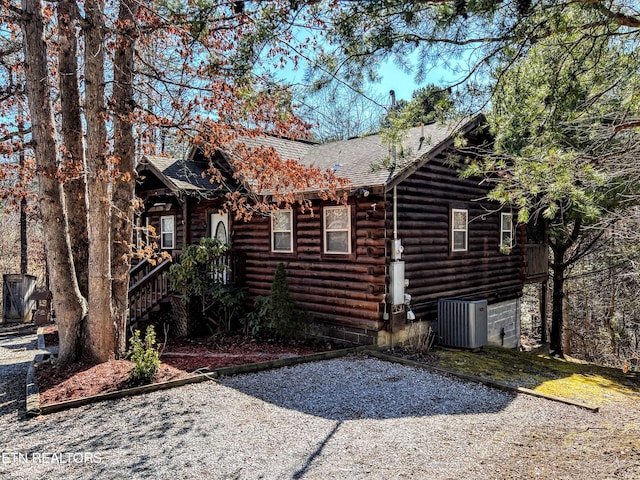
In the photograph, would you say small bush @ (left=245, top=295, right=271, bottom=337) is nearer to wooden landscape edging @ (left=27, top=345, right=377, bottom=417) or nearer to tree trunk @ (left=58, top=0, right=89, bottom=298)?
wooden landscape edging @ (left=27, top=345, right=377, bottom=417)

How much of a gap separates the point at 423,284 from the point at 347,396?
4441 millimetres

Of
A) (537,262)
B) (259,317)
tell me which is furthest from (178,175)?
(537,262)

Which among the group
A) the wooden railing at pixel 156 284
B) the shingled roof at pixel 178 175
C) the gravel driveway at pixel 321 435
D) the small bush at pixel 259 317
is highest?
the shingled roof at pixel 178 175

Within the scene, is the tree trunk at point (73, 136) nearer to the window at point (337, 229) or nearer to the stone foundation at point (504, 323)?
the window at point (337, 229)

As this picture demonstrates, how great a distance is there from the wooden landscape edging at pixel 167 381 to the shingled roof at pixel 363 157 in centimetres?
333

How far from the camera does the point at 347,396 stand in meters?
6.53

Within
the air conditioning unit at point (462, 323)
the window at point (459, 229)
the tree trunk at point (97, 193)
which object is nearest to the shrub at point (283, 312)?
the air conditioning unit at point (462, 323)

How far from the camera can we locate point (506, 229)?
13.4m

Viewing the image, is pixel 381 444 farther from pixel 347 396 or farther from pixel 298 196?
pixel 298 196

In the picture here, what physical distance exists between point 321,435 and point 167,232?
36.1 feet

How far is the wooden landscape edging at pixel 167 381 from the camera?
586cm

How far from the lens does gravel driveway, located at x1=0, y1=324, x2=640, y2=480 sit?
4281mm

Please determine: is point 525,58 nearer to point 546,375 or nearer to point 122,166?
point 546,375

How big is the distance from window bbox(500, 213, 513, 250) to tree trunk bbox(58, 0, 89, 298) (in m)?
10.4
